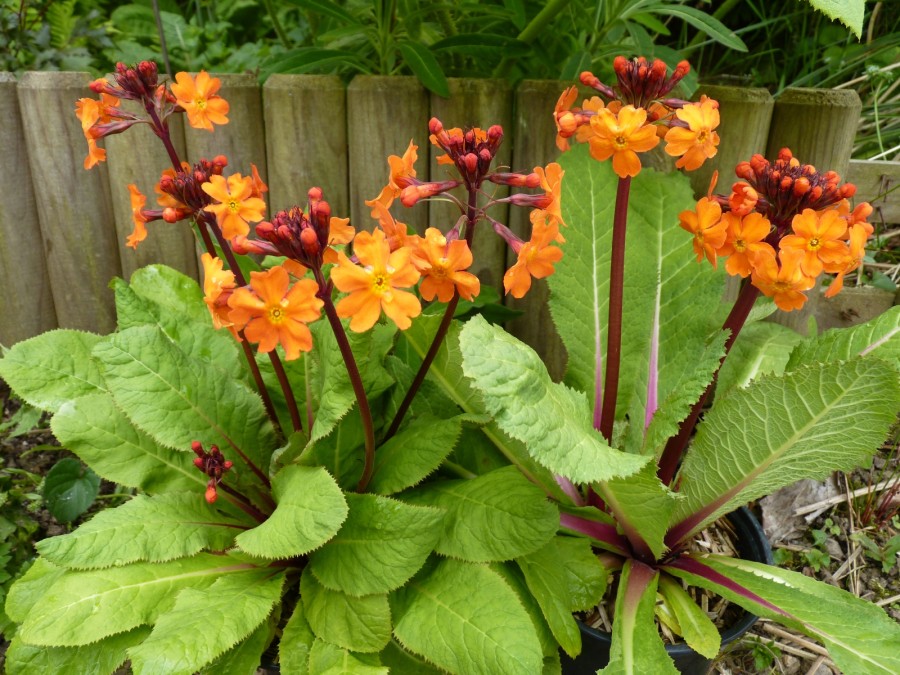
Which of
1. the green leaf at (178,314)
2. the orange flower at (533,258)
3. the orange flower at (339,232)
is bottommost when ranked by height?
the green leaf at (178,314)

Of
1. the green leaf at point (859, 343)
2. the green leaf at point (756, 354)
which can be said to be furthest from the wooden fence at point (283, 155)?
the green leaf at point (859, 343)

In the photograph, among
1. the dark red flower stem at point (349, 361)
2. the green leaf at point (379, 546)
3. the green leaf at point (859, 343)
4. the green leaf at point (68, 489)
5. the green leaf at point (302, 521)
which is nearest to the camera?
the dark red flower stem at point (349, 361)

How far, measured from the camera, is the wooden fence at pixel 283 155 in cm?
223

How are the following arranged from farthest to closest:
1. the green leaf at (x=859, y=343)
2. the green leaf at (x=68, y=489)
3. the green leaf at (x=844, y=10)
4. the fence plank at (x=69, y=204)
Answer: the fence plank at (x=69, y=204), the green leaf at (x=68, y=489), the green leaf at (x=859, y=343), the green leaf at (x=844, y=10)

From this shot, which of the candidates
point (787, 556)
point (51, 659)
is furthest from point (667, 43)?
point (51, 659)

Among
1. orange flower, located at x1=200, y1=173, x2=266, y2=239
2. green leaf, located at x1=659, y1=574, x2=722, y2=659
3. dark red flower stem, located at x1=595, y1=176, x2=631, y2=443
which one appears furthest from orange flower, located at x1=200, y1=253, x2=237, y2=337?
green leaf, located at x1=659, y1=574, x2=722, y2=659

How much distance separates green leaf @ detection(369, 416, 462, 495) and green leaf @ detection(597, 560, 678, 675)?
1.80 feet

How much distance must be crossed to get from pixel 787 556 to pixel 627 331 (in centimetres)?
104

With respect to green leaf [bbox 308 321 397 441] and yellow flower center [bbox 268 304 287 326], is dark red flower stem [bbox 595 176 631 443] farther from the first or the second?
yellow flower center [bbox 268 304 287 326]

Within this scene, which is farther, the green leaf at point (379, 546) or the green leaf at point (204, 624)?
the green leaf at point (379, 546)

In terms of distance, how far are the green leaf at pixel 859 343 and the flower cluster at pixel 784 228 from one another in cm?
43

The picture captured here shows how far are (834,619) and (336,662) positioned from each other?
1.08m

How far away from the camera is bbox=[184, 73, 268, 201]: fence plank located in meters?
2.51

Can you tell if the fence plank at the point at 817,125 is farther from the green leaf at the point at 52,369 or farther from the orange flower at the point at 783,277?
the green leaf at the point at 52,369
